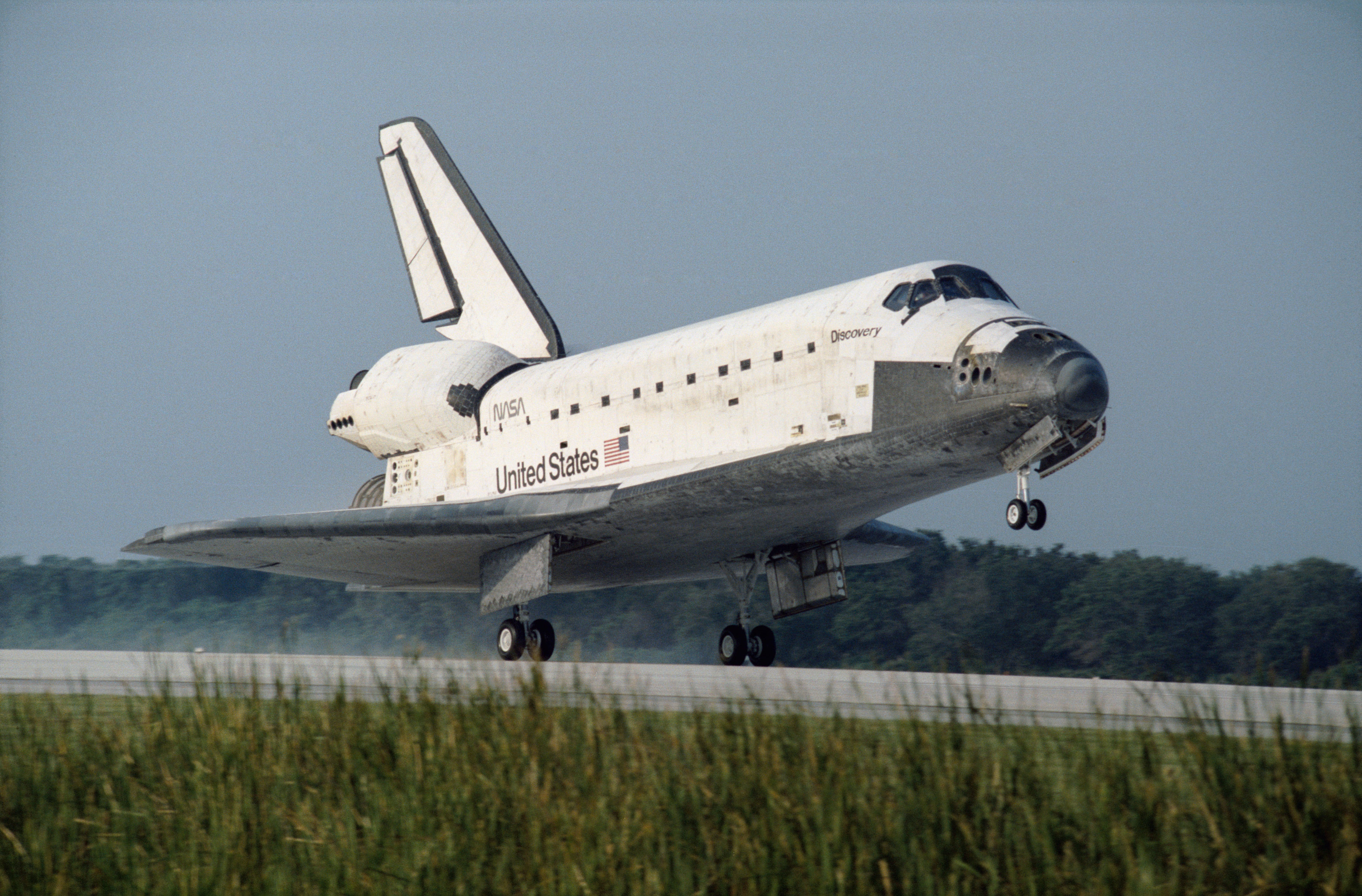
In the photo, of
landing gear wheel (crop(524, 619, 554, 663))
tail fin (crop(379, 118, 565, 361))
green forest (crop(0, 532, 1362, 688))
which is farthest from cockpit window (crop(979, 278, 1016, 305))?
green forest (crop(0, 532, 1362, 688))

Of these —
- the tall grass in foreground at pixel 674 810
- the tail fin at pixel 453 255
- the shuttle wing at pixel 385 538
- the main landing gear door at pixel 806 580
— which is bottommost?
the tall grass in foreground at pixel 674 810

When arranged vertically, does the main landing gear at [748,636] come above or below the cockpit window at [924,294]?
below

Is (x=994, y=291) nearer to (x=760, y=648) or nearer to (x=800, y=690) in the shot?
(x=760, y=648)

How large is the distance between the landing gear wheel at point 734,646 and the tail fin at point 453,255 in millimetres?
3828

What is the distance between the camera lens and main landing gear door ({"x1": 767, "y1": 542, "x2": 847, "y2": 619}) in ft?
38.7

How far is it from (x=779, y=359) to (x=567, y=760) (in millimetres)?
5970

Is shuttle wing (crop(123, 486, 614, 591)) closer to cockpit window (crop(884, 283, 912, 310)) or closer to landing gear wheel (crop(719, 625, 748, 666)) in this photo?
landing gear wheel (crop(719, 625, 748, 666))

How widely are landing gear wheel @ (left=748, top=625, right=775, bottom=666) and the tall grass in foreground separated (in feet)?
22.9

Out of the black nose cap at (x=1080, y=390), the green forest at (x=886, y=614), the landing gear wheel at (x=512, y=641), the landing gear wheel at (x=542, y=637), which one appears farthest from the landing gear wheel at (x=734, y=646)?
the green forest at (x=886, y=614)

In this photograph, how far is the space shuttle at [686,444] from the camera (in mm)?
9172

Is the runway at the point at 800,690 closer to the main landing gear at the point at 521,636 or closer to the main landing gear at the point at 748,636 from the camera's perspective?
the main landing gear at the point at 748,636

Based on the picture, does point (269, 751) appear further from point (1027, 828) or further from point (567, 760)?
point (1027, 828)

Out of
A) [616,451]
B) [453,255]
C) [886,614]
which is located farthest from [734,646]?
Result: [886,614]

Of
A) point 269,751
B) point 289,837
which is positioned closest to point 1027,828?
point 289,837
